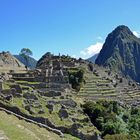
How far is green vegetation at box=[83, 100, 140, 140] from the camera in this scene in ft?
163

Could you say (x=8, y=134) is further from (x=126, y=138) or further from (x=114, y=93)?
(x=114, y=93)

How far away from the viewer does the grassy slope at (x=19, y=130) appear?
22.8 metres

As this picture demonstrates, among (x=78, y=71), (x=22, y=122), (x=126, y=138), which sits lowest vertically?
(x=126, y=138)

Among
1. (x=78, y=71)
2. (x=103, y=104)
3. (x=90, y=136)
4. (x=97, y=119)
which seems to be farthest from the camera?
(x=78, y=71)

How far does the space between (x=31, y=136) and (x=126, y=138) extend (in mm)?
22297

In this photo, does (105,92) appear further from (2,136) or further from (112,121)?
(2,136)

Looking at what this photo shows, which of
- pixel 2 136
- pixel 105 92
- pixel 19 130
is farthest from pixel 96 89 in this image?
pixel 2 136

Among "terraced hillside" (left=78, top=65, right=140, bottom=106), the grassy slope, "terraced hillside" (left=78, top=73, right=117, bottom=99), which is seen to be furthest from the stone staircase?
"terraced hillside" (left=78, top=73, right=117, bottom=99)

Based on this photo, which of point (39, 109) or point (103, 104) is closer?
point (39, 109)

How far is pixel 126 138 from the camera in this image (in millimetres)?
44062

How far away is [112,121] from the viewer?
54.8 m

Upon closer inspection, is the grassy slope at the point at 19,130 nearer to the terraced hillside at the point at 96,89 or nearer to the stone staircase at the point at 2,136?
the stone staircase at the point at 2,136

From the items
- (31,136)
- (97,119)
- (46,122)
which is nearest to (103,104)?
(97,119)

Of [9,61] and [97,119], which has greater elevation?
[9,61]
